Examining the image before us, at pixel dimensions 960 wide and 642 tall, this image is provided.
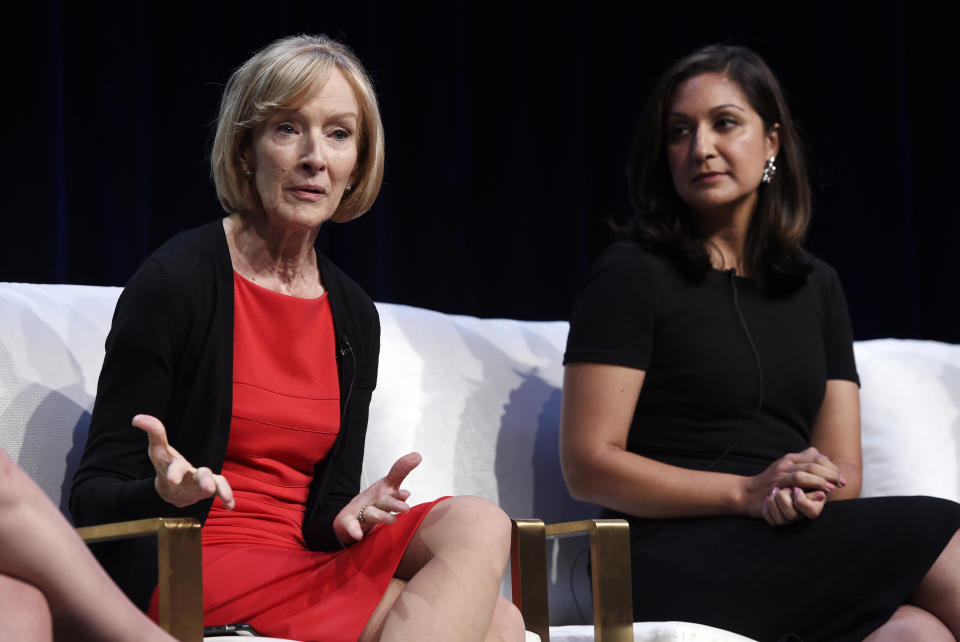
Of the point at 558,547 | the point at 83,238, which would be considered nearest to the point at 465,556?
the point at 558,547

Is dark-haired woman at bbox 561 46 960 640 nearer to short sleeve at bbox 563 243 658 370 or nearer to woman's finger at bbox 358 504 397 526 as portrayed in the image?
short sleeve at bbox 563 243 658 370

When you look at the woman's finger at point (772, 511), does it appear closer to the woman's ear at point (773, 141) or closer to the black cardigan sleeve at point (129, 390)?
the woman's ear at point (773, 141)

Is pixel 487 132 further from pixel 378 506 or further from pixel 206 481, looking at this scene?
pixel 206 481

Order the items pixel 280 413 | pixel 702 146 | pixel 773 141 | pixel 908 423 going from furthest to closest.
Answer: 1. pixel 908 423
2. pixel 773 141
3. pixel 702 146
4. pixel 280 413

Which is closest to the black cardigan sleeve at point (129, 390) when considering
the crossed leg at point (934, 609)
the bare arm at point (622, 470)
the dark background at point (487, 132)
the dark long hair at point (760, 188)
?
the bare arm at point (622, 470)

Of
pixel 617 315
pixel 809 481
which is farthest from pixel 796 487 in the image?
pixel 617 315

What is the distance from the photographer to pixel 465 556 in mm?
1321

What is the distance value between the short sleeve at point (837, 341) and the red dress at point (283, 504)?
103 cm

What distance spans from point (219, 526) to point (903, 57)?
273 centimetres

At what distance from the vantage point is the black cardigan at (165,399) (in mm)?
1367

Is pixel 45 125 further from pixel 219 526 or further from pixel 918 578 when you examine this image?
pixel 918 578

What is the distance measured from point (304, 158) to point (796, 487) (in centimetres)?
89

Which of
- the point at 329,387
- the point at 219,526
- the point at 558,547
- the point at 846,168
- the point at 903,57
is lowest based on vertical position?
the point at 558,547

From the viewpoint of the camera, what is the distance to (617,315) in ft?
6.48
